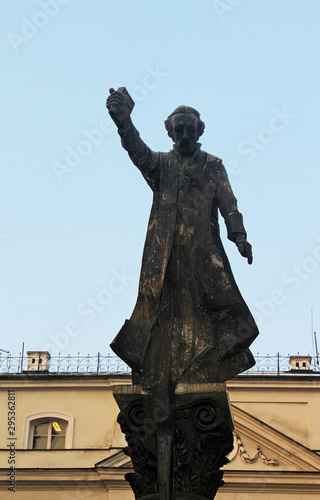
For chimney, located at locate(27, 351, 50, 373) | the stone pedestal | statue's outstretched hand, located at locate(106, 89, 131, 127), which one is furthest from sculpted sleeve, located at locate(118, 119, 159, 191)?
chimney, located at locate(27, 351, 50, 373)

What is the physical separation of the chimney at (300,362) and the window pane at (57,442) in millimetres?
9842

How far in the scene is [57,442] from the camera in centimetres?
3691

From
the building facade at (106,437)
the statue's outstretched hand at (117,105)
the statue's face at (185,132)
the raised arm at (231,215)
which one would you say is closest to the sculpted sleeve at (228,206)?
the raised arm at (231,215)

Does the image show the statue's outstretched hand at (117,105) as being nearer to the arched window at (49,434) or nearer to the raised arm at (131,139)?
the raised arm at (131,139)

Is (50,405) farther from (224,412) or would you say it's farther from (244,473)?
(224,412)

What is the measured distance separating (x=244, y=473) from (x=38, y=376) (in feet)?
30.1

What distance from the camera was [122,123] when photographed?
7625 mm

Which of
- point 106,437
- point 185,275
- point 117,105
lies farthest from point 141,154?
point 106,437

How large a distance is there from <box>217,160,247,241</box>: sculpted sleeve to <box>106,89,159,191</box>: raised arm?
0.57 meters

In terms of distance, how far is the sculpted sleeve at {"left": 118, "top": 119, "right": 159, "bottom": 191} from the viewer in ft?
25.5

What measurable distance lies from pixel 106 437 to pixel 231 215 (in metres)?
29.7

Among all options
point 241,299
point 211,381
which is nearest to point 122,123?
point 241,299

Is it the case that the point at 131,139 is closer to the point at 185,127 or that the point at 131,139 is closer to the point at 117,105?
the point at 117,105

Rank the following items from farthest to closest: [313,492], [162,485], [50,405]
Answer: [50,405] → [313,492] → [162,485]
